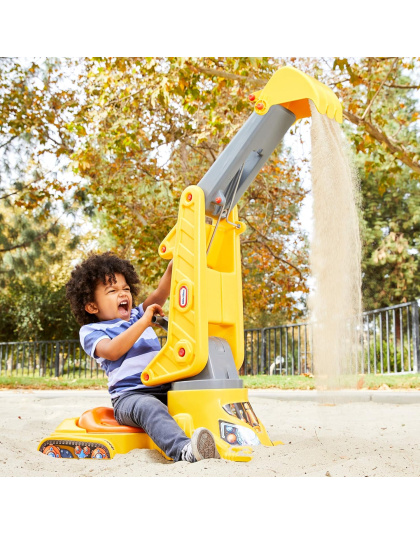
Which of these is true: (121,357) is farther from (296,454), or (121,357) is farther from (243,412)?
(296,454)

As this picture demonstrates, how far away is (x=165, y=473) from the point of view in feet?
6.20

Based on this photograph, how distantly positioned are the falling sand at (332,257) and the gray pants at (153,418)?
0.66 meters

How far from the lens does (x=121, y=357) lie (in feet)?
8.66

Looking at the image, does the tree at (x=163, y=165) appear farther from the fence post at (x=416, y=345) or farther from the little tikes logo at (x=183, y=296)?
the little tikes logo at (x=183, y=296)

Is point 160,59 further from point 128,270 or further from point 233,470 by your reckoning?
point 233,470

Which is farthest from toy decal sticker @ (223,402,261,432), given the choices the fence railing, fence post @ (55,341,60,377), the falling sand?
fence post @ (55,341,60,377)

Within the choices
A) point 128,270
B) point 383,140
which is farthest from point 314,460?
point 383,140

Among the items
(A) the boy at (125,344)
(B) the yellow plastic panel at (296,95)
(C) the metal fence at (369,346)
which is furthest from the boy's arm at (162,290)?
(C) the metal fence at (369,346)

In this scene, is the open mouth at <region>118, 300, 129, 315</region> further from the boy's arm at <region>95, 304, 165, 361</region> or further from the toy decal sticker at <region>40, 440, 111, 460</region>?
the toy decal sticker at <region>40, 440, 111, 460</region>

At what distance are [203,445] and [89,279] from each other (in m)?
1.15

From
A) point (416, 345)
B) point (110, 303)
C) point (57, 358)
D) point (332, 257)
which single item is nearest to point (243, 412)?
point (332, 257)

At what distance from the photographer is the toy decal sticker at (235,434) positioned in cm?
221

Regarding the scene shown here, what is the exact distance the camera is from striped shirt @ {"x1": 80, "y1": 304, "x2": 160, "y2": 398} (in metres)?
2.57

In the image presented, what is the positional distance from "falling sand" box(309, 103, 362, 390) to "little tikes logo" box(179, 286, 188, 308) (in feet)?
1.79
